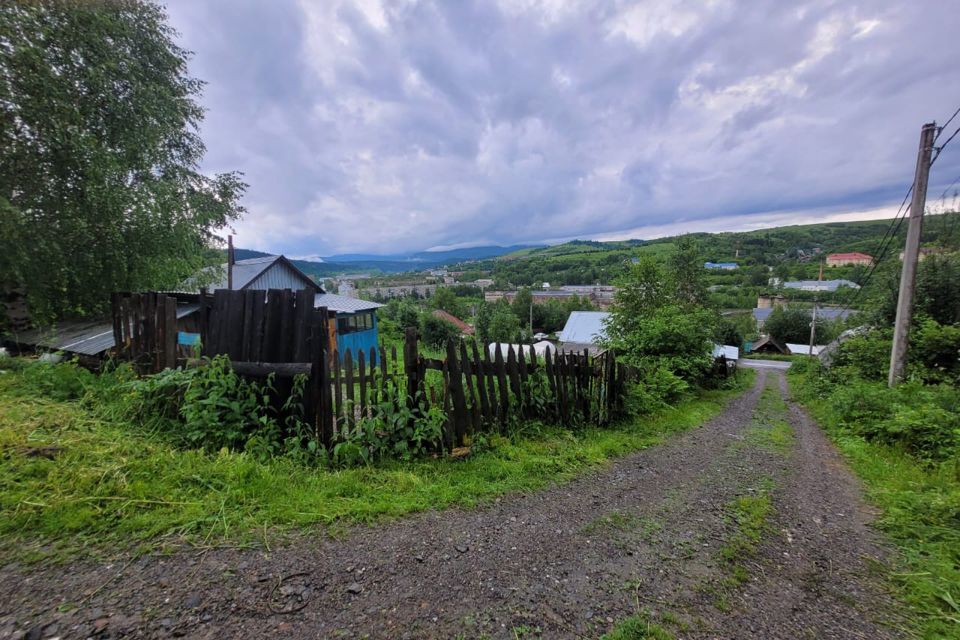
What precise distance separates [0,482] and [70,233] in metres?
9.73

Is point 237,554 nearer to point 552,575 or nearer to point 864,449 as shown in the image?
point 552,575

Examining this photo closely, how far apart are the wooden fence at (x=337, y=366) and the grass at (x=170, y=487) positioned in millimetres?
573

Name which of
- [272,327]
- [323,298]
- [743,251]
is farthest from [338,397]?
[743,251]

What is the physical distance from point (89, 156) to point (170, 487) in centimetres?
1073

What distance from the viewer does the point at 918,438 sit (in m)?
5.79

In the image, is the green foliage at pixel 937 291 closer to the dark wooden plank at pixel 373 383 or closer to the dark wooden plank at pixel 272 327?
the dark wooden plank at pixel 373 383

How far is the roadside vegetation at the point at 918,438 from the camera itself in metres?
2.57

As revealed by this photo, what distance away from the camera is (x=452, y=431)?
14.0 feet

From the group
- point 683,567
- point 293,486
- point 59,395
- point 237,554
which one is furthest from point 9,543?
point 683,567

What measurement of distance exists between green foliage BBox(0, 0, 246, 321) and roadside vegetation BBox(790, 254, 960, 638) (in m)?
15.0

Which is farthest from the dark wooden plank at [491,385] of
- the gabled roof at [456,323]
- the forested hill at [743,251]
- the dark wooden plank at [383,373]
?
the forested hill at [743,251]

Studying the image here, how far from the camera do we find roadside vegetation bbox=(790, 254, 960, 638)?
2574 millimetres

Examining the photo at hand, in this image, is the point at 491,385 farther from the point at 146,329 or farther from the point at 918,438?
the point at 918,438

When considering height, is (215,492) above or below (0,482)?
below
